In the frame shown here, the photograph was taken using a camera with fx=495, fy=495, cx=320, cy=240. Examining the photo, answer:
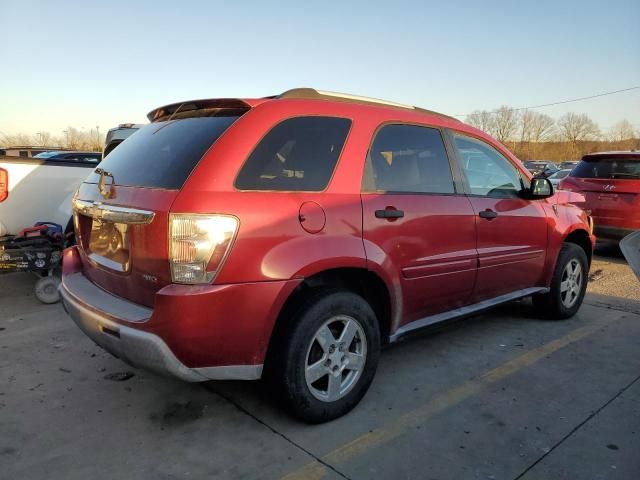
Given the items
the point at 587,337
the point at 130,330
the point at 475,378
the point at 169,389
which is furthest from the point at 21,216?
the point at 587,337

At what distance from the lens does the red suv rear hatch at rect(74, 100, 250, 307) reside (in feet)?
7.86

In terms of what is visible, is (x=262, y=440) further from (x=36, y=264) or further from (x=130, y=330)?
(x=36, y=264)

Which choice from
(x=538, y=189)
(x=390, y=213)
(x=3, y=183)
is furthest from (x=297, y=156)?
(x=3, y=183)

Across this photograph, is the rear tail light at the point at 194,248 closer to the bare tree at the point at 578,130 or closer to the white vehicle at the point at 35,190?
the white vehicle at the point at 35,190

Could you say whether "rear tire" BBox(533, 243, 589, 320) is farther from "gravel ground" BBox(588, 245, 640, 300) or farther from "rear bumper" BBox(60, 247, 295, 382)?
"rear bumper" BBox(60, 247, 295, 382)

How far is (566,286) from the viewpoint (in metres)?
4.71

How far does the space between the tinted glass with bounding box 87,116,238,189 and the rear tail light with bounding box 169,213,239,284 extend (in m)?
0.23

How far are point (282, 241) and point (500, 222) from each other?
6.86 ft

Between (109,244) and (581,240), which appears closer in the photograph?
(109,244)

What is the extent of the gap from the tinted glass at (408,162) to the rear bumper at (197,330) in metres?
1.02

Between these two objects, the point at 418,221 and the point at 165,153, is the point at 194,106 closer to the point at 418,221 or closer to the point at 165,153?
the point at 165,153

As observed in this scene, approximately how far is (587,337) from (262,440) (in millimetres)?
3126

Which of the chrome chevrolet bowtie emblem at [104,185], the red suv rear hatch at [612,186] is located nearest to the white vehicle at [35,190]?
the chrome chevrolet bowtie emblem at [104,185]

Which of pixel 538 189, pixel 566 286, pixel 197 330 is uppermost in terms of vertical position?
pixel 538 189
